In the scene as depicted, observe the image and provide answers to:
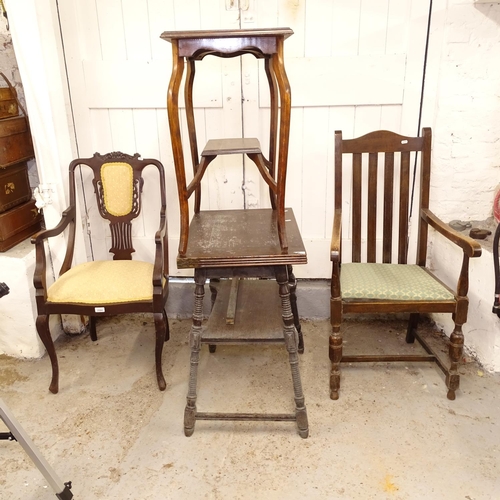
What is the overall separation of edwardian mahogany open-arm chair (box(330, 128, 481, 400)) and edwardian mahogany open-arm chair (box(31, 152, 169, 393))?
839 mm

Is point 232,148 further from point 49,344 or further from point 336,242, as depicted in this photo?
point 49,344

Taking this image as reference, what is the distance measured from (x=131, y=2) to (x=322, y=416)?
89.3 inches

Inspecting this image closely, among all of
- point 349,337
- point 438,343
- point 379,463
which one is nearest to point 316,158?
point 349,337

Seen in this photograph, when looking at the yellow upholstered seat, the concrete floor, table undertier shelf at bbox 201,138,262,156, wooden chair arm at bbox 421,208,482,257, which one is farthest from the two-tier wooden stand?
wooden chair arm at bbox 421,208,482,257

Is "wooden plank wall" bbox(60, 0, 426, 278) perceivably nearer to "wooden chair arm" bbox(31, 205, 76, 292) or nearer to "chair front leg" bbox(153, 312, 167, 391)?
"wooden chair arm" bbox(31, 205, 76, 292)

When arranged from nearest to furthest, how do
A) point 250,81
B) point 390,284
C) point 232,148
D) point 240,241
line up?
point 232,148, point 240,241, point 390,284, point 250,81

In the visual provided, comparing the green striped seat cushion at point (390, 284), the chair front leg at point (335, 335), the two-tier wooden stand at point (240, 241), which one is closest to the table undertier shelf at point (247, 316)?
the two-tier wooden stand at point (240, 241)

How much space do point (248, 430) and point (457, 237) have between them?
4.07 feet

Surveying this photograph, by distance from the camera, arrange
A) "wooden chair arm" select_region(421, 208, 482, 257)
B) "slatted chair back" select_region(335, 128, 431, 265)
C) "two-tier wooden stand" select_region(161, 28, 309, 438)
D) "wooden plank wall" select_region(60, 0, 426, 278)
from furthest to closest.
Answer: "wooden plank wall" select_region(60, 0, 426, 278)
"slatted chair back" select_region(335, 128, 431, 265)
"wooden chair arm" select_region(421, 208, 482, 257)
"two-tier wooden stand" select_region(161, 28, 309, 438)

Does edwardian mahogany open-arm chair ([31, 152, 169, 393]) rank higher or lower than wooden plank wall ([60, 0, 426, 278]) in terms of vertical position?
lower

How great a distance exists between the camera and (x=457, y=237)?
2115 millimetres

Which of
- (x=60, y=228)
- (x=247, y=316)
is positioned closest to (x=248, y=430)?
(x=247, y=316)

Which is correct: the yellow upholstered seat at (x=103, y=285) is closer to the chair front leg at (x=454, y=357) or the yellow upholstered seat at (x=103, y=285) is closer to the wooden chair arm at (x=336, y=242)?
the wooden chair arm at (x=336, y=242)

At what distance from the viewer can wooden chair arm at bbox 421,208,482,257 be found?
199 centimetres
